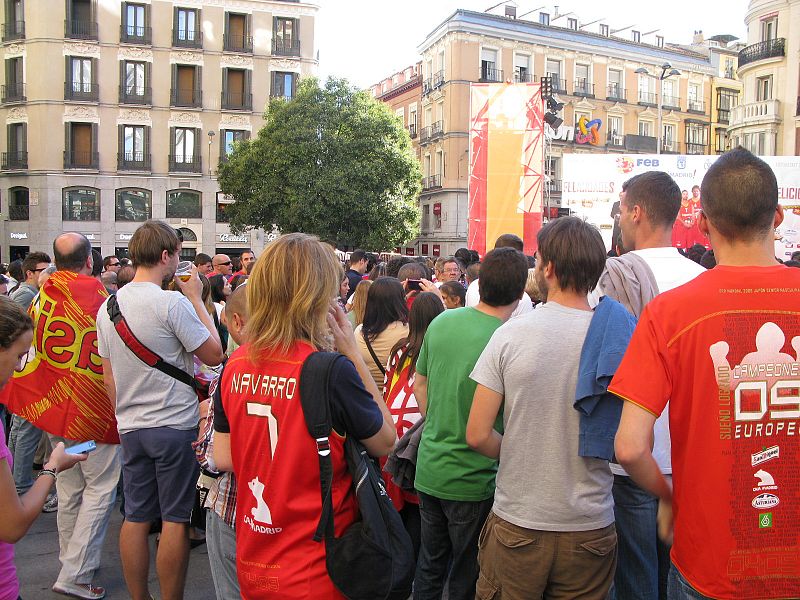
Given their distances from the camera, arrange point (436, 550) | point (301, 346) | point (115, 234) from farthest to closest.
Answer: point (115, 234) < point (436, 550) < point (301, 346)

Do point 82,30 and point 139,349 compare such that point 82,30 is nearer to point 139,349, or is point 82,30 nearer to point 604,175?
point 604,175

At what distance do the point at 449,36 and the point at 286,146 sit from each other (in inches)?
719

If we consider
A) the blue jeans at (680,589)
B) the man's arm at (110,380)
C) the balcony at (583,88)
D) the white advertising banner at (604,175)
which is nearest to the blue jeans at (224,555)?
the man's arm at (110,380)

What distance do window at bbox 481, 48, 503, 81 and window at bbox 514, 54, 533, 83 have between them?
3.92 feet

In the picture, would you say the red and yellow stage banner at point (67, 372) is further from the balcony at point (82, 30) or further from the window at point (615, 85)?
the window at point (615, 85)

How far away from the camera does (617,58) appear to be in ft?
155

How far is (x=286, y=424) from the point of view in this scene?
2.34 metres

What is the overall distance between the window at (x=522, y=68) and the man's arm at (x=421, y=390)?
43389mm

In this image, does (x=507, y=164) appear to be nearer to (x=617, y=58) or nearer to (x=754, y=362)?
(x=754, y=362)

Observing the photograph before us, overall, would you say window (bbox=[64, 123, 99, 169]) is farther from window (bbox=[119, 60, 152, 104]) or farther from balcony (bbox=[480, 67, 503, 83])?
balcony (bbox=[480, 67, 503, 83])

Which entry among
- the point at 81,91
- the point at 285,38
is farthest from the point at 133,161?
the point at 285,38

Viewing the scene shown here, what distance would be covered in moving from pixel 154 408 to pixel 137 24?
35467 millimetres

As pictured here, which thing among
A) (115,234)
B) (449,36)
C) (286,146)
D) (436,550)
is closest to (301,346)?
(436,550)

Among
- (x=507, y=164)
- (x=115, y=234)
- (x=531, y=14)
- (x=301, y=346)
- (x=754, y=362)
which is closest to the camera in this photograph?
(x=754, y=362)
